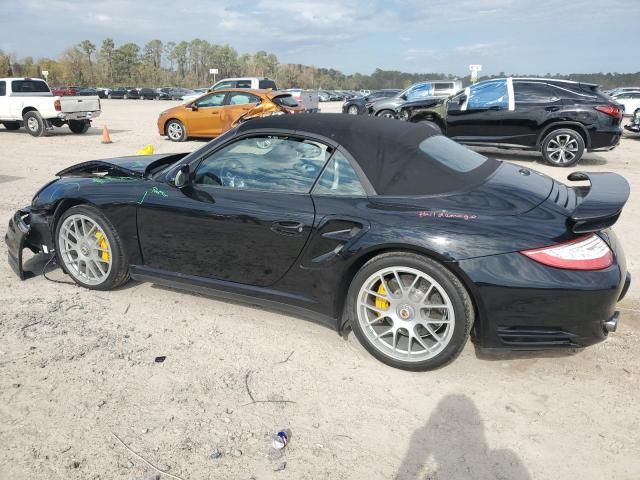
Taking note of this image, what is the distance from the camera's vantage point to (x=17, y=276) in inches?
165

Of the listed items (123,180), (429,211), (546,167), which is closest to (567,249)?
(429,211)

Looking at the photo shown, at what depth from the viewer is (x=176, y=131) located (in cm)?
1396

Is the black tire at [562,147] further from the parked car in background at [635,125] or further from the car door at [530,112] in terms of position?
the parked car in background at [635,125]

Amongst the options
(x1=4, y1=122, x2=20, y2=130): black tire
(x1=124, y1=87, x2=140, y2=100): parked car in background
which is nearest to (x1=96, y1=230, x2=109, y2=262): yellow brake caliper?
(x1=4, y1=122, x2=20, y2=130): black tire

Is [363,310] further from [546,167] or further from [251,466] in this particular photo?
[546,167]

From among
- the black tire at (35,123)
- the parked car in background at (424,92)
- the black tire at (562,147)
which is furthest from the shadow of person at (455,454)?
the black tire at (35,123)

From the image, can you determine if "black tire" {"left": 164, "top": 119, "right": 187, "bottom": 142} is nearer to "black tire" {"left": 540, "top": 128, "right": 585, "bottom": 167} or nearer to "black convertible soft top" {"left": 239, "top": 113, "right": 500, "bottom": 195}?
"black tire" {"left": 540, "top": 128, "right": 585, "bottom": 167}

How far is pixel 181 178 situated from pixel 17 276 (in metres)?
2.07

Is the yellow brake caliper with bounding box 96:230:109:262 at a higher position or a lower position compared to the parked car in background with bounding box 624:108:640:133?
lower

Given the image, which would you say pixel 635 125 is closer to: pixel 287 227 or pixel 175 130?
pixel 175 130

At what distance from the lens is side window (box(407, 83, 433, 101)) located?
19.2 m

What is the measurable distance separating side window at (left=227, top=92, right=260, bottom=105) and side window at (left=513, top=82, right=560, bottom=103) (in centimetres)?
684

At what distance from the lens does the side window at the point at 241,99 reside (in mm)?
13391

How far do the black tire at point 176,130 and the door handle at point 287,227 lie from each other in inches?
463
